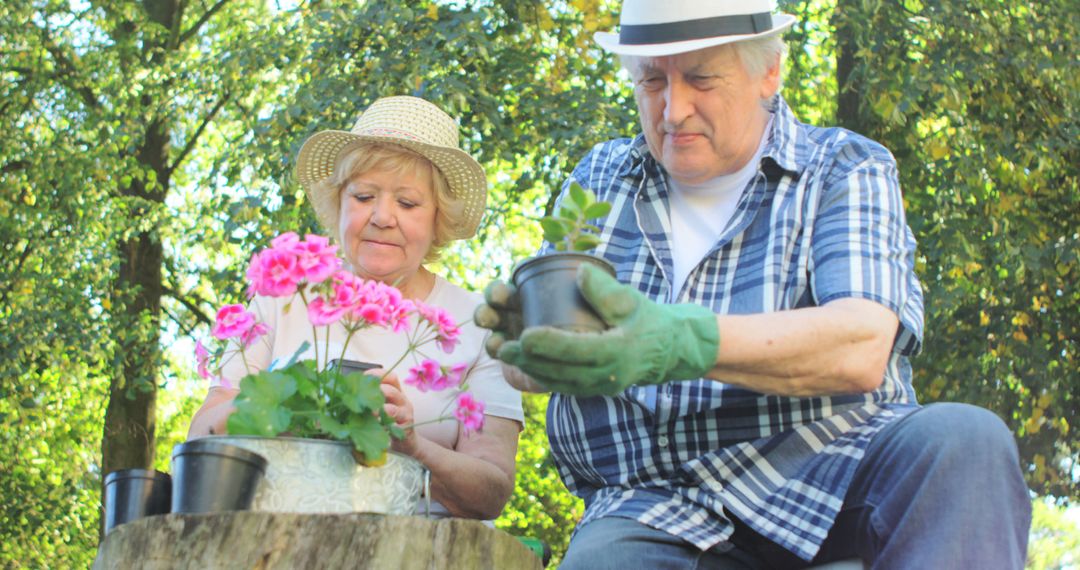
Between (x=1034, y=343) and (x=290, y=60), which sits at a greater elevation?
(x=290, y=60)

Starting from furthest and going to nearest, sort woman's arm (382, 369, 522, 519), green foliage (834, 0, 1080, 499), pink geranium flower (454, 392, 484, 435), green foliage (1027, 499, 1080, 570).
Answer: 1. green foliage (1027, 499, 1080, 570)
2. green foliage (834, 0, 1080, 499)
3. woman's arm (382, 369, 522, 519)
4. pink geranium flower (454, 392, 484, 435)

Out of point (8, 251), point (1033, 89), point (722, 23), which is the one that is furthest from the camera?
point (8, 251)

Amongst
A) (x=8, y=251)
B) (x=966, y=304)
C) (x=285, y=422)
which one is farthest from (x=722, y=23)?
(x=8, y=251)

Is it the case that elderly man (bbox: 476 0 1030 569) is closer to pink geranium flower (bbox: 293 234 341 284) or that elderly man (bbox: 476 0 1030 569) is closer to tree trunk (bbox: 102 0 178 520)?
pink geranium flower (bbox: 293 234 341 284)

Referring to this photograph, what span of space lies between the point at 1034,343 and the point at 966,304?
0.42 metres

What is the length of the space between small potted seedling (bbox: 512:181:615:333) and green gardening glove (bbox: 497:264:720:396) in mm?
32

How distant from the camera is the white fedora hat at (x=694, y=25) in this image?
2.52 metres

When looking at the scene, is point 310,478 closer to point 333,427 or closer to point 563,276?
point 333,427

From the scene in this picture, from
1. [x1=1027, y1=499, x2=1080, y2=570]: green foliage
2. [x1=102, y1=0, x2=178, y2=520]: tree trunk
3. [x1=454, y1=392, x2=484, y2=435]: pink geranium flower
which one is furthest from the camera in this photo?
[x1=1027, y1=499, x2=1080, y2=570]: green foliage

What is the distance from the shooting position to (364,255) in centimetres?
341

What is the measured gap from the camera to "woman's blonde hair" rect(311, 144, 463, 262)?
3455 millimetres

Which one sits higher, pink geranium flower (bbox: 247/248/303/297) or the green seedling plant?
the green seedling plant

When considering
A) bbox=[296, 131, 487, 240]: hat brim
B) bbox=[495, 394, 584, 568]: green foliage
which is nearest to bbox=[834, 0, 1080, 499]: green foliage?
bbox=[296, 131, 487, 240]: hat brim

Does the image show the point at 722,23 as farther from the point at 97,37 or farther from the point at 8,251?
the point at 97,37
